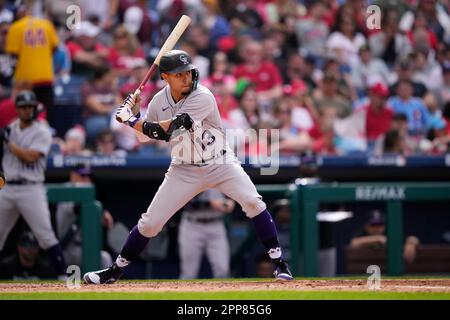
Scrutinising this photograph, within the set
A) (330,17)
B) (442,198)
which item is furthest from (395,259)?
(330,17)

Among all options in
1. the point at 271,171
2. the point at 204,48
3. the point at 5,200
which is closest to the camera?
the point at 5,200

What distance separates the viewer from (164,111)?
25.0ft

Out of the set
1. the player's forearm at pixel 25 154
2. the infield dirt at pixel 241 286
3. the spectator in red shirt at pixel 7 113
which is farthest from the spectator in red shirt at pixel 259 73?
the infield dirt at pixel 241 286

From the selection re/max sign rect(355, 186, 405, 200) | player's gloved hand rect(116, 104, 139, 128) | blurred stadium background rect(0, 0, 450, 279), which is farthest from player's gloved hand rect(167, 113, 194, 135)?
re/max sign rect(355, 186, 405, 200)

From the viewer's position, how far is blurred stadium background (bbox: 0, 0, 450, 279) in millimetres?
11047

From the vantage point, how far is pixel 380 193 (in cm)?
1084

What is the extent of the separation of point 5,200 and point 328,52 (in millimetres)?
5479

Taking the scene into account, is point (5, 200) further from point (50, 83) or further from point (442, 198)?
point (442, 198)

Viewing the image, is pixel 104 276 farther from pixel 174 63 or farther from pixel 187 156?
pixel 174 63

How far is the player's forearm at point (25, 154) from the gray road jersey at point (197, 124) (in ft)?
8.90

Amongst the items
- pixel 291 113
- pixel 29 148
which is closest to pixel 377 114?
pixel 291 113

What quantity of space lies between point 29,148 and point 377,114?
14.6ft

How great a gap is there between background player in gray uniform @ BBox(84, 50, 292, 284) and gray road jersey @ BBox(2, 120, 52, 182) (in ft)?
8.94

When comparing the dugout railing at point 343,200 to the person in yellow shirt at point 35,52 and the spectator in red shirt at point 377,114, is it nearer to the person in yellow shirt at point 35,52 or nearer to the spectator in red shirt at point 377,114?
the spectator in red shirt at point 377,114
